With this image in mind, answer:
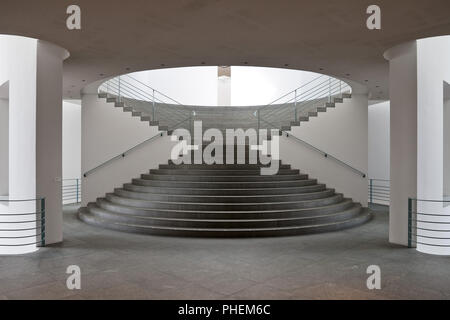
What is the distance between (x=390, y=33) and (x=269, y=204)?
14.3 ft

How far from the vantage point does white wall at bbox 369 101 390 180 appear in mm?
13445

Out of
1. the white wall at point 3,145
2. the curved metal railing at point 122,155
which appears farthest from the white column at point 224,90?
the white wall at point 3,145

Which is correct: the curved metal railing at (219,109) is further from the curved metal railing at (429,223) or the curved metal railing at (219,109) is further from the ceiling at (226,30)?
the curved metal railing at (429,223)

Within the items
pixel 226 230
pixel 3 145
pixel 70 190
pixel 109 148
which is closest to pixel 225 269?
pixel 226 230

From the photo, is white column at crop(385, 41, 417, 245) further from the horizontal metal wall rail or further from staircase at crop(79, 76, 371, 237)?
the horizontal metal wall rail

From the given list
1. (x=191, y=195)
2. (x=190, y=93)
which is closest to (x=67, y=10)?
(x=191, y=195)

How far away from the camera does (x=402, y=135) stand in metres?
6.68

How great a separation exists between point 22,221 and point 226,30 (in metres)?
4.87

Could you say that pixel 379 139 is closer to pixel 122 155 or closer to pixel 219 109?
pixel 219 109

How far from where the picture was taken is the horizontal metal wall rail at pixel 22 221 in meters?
6.13

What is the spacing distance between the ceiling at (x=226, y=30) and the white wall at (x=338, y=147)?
3.41 meters

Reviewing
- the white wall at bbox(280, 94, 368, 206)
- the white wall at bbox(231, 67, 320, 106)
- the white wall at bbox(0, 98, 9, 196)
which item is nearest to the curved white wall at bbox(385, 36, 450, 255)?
the white wall at bbox(280, 94, 368, 206)

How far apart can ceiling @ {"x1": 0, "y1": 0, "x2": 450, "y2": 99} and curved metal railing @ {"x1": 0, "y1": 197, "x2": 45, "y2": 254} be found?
2992 mm
